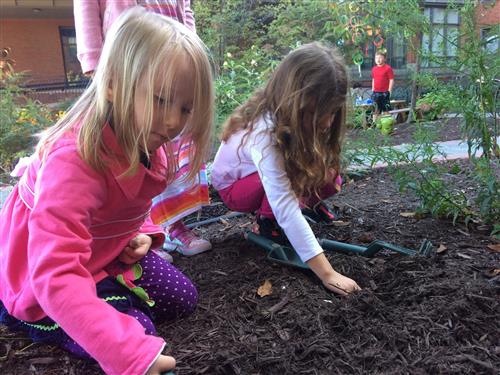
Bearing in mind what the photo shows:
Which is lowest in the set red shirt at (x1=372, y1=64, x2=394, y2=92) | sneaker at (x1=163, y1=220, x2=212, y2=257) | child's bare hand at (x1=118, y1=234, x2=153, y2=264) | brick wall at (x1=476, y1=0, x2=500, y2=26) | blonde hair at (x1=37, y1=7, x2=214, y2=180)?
red shirt at (x1=372, y1=64, x2=394, y2=92)

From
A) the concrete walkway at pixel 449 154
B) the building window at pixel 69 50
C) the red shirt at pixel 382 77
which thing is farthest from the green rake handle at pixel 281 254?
the building window at pixel 69 50

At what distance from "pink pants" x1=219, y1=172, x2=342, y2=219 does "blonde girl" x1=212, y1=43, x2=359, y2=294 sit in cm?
18

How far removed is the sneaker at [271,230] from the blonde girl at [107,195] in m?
0.85

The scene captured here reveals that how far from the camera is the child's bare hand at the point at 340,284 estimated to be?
6.48ft

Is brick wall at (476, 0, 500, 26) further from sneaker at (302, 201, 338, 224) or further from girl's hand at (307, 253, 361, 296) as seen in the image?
girl's hand at (307, 253, 361, 296)

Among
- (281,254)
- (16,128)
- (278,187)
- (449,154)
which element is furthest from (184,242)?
(16,128)

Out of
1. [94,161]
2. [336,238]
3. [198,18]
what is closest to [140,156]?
[94,161]

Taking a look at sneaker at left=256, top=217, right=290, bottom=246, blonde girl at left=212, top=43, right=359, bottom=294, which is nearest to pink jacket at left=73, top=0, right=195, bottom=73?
blonde girl at left=212, top=43, right=359, bottom=294

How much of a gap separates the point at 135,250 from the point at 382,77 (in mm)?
9023

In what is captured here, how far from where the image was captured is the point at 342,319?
1.77 m

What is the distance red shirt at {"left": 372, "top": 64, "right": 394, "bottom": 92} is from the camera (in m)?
9.95

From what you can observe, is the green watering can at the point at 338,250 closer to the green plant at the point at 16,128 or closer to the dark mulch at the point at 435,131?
the dark mulch at the point at 435,131

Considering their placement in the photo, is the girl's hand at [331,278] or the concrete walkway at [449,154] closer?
the girl's hand at [331,278]

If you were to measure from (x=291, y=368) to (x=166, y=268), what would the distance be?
0.74 metres
